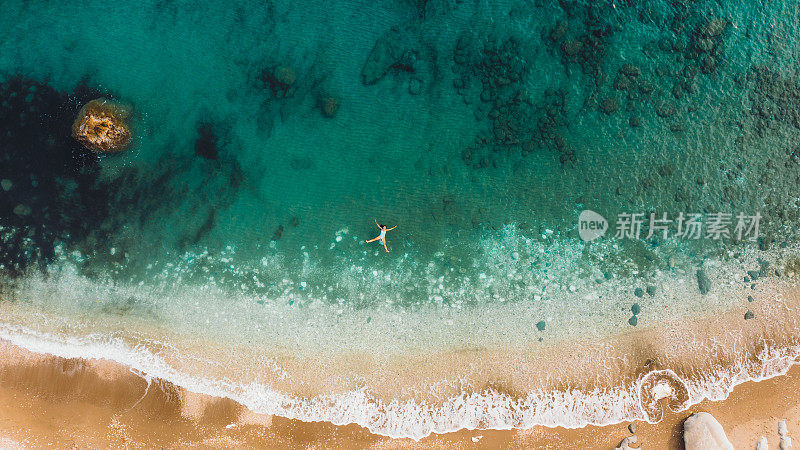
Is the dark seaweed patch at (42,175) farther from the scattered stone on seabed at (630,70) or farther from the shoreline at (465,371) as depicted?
the scattered stone on seabed at (630,70)

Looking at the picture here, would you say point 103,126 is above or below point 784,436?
above

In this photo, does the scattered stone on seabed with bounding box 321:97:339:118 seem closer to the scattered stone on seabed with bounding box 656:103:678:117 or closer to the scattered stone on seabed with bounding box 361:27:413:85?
the scattered stone on seabed with bounding box 361:27:413:85

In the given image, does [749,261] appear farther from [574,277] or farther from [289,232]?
[289,232]

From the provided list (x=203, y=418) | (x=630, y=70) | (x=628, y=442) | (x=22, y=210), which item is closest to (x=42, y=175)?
(x=22, y=210)

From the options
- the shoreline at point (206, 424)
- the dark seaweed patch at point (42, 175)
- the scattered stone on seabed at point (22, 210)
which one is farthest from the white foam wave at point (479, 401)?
the scattered stone on seabed at point (22, 210)

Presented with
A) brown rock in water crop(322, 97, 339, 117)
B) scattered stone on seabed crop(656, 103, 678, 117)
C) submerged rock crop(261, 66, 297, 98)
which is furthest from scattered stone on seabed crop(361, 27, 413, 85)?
scattered stone on seabed crop(656, 103, 678, 117)

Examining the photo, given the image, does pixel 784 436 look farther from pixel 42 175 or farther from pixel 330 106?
pixel 42 175
